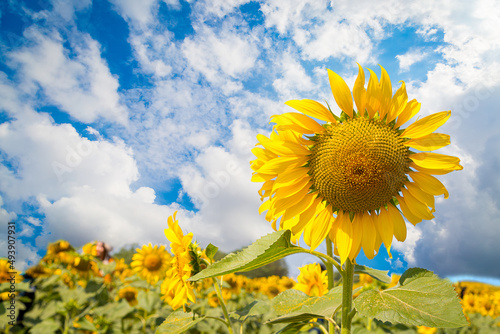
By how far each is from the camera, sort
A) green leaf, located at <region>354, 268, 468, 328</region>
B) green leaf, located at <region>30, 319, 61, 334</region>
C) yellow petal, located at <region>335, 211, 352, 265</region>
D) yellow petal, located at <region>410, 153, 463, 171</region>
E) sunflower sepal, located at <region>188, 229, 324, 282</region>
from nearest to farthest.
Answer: green leaf, located at <region>354, 268, 468, 328</region> → sunflower sepal, located at <region>188, 229, 324, 282</region> → yellow petal, located at <region>410, 153, 463, 171</region> → yellow petal, located at <region>335, 211, 352, 265</region> → green leaf, located at <region>30, 319, 61, 334</region>

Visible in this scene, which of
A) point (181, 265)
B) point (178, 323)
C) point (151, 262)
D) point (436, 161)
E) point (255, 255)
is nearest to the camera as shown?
point (255, 255)

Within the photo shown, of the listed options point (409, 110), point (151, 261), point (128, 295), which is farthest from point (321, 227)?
point (128, 295)

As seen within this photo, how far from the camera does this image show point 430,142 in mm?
1469

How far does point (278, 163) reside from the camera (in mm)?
1560

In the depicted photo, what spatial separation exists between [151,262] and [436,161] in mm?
4532

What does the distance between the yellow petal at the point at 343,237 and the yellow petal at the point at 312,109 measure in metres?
0.46

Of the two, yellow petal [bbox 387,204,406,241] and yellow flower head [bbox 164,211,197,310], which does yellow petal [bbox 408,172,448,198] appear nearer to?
yellow petal [bbox 387,204,406,241]

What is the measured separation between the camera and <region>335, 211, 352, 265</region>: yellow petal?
60.6 inches

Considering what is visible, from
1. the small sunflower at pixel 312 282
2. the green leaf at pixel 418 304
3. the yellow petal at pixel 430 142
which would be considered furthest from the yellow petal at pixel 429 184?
the small sunflower at pixel 312 282

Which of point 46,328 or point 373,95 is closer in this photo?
point 373,95

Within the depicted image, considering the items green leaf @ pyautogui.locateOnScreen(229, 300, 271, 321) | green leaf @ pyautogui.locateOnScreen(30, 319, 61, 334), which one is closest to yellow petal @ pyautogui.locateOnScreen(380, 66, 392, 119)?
green leaf @ pyautogui.locateOnScreen(229, 300, 271, 321)

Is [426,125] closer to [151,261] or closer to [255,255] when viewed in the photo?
[255,255]

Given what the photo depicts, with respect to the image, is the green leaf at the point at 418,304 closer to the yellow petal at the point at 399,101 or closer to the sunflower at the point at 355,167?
the sunflower at the point at 355,167

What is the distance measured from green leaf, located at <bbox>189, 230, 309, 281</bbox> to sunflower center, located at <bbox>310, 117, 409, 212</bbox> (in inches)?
12.0
